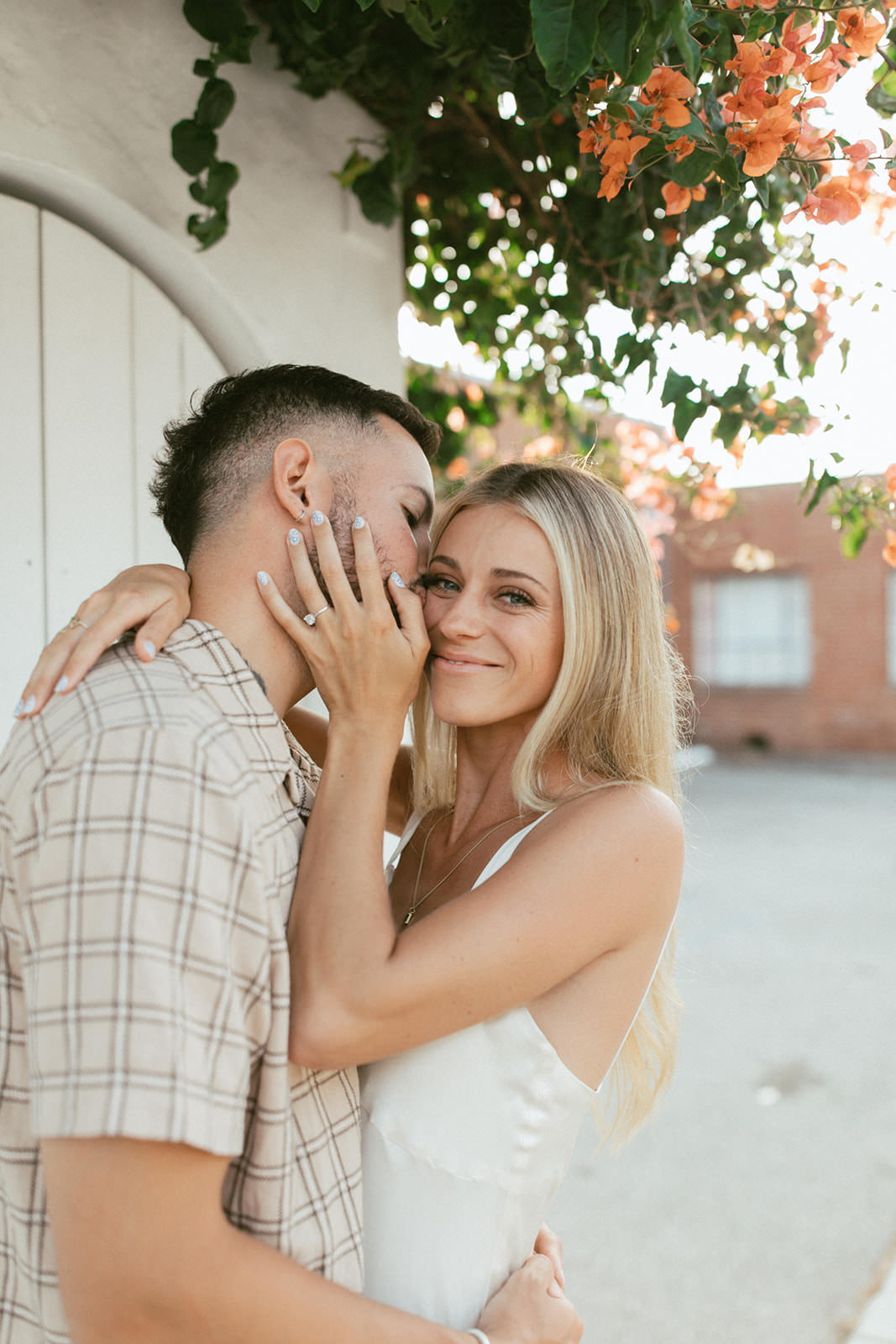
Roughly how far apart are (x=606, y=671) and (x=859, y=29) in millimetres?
1026

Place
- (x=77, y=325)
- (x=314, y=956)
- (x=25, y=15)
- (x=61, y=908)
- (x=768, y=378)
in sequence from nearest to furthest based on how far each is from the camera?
(x=61, y=908), (x=314, y=956), (x=25, y=15), (x=77, y=325), (x=768, y=378)

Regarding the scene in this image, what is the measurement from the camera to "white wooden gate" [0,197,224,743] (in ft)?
6.86

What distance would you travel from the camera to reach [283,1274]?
3.92 ft

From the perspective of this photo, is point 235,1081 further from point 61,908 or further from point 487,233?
point 487,233

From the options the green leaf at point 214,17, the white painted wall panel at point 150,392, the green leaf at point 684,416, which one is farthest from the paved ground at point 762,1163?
the green leaf at point 214,17

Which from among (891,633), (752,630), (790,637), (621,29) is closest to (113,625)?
(621,29)

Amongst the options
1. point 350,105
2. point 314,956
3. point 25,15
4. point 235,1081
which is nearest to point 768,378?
point 350,105

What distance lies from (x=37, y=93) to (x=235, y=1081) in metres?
1.85

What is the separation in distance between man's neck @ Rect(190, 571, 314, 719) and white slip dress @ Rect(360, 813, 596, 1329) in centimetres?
58

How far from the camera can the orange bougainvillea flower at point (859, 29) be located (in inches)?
61.9

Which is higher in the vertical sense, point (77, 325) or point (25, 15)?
point (25, 15)

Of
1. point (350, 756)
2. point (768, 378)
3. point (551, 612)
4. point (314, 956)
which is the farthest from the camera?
point (768, 378)

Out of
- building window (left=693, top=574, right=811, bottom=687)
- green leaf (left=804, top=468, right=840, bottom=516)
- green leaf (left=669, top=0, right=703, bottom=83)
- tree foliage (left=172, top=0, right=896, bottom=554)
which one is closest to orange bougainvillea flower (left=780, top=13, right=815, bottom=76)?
tree foliage (left=172, top=0, right=896, bottom=554)

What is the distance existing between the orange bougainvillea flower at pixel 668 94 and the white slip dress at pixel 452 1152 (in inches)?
51.4
